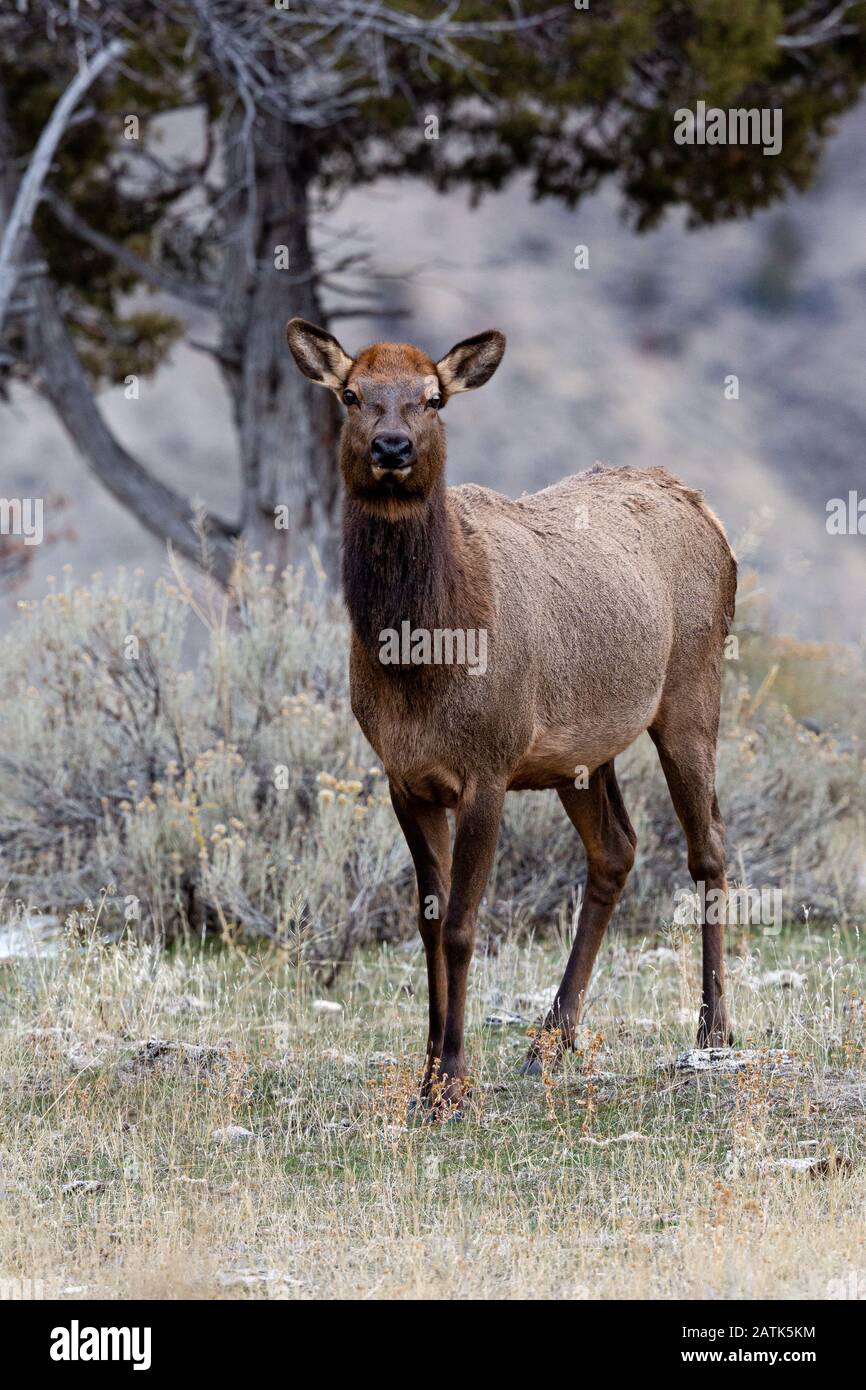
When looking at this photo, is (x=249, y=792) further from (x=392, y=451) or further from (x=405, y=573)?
(x=392, y=451)

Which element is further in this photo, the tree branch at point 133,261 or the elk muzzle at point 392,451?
the tree branch at point 133,261

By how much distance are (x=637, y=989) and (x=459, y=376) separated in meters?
3.25

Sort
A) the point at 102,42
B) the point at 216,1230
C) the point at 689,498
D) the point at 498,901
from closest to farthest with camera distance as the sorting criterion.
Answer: the point at 216,1230
the point at 689,498
the point at 498,901
the point at 102,42

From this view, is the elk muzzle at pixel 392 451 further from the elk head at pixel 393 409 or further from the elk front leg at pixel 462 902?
the elk front leg at pixel 462 902

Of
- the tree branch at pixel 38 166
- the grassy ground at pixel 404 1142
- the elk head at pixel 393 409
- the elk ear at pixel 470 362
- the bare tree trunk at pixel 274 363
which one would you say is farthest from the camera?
the bare tree trunk at pixel 274 363

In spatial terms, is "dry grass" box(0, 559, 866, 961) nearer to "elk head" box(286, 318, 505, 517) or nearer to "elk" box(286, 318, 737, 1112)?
"elk" box(286, 318, 737, 1112)

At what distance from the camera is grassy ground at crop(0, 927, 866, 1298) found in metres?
4.77

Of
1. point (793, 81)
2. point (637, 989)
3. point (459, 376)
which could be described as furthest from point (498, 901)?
point (793, 81)

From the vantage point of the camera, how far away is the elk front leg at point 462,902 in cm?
628

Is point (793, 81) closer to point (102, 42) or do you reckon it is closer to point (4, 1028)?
point (102, 42)

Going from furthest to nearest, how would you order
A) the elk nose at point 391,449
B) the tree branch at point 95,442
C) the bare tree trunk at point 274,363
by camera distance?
the tree branch at point 95,442, the bare tree trunk at point 274,363, the elk nose at point 391,449

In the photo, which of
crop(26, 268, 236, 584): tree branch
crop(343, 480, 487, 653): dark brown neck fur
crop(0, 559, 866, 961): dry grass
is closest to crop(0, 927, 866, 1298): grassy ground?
crop(0, 559, 866, 961): dry grass

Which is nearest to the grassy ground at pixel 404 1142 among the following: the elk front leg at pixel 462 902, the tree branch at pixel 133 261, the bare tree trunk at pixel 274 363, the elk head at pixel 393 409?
the elk front leg at pixel 462 902

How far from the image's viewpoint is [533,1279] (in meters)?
4.62
